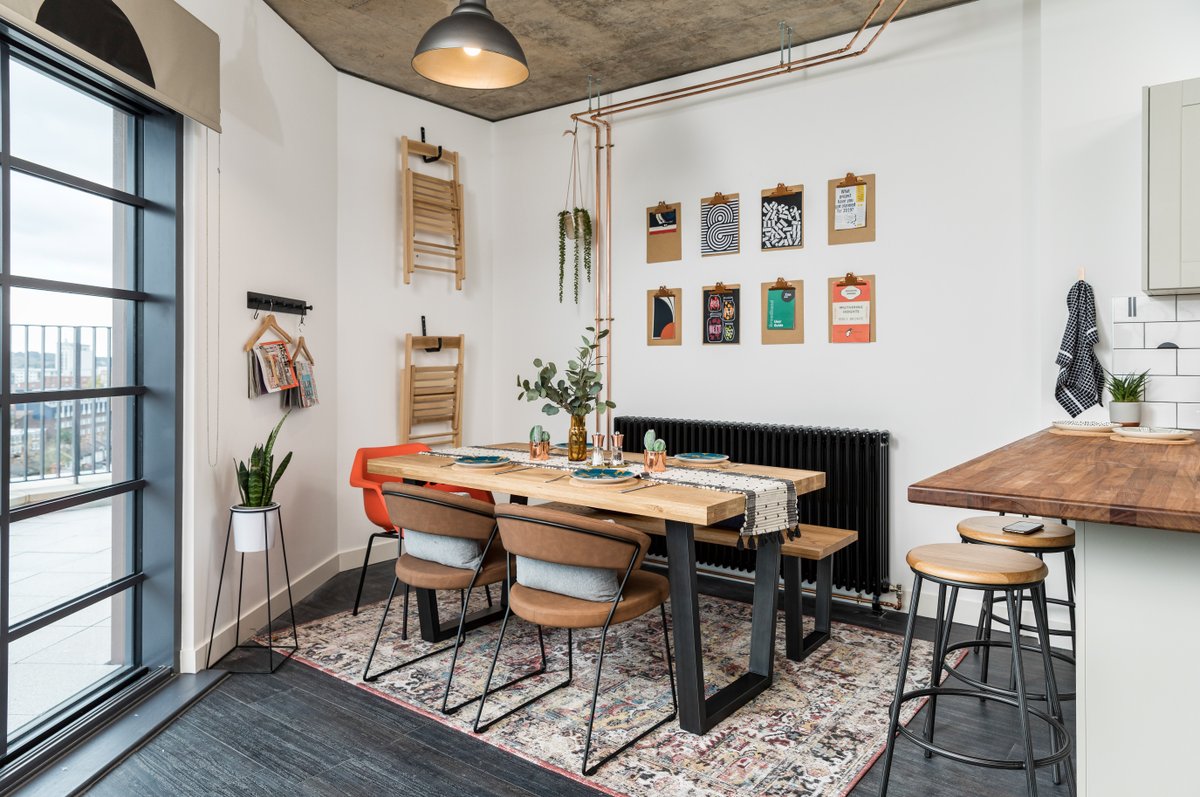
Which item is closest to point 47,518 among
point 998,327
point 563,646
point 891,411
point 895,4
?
point 563,646

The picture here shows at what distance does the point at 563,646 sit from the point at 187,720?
1500 mm

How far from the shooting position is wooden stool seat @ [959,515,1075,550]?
7.78ft

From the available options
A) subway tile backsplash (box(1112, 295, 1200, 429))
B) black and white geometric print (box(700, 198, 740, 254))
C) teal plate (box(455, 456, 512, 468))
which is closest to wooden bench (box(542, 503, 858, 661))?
teal plate (box(455, 456, 512, 468))

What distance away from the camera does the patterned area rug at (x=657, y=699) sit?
2.37m

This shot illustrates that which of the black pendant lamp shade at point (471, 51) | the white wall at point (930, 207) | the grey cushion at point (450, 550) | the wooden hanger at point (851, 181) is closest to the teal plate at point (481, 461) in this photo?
the grey cushion at point (450, 550)

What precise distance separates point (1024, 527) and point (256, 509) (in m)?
2.95

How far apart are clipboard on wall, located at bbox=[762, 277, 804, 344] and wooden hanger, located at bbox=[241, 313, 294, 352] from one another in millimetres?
2671

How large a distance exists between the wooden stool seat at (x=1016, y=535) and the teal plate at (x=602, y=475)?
47.5 inches

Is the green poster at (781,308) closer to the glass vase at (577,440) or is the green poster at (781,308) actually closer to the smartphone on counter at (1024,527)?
the glass vase at (577,440)

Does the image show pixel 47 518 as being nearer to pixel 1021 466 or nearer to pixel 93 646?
pixel 93 646

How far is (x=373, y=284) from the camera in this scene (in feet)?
16.0

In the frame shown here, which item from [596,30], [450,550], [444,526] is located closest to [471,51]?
[596,30]

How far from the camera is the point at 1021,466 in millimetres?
2098

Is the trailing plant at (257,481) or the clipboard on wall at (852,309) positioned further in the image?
the clipboard on wall at (852,309)
